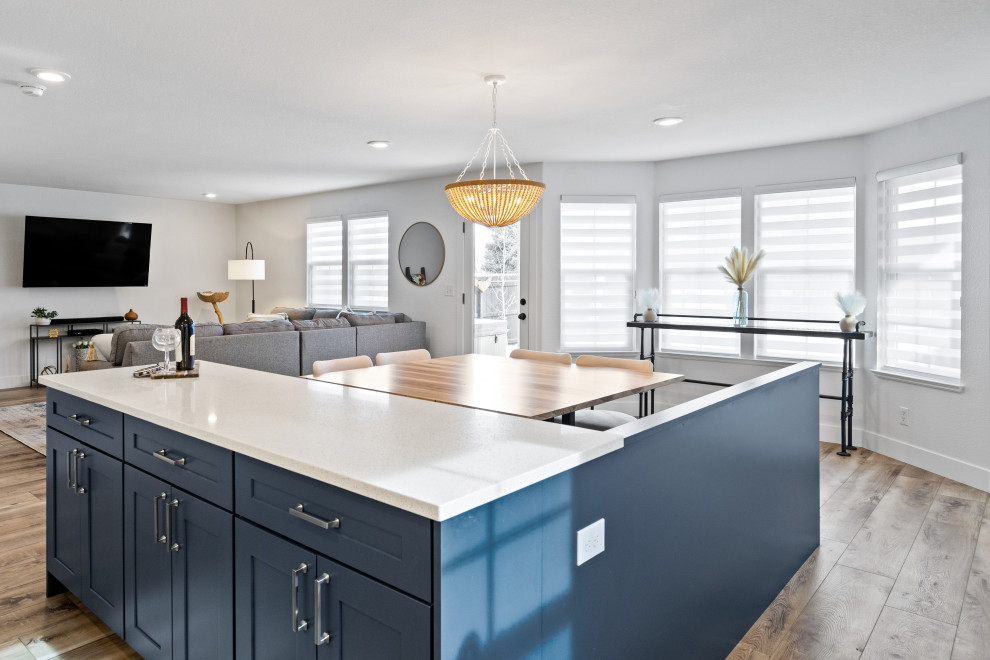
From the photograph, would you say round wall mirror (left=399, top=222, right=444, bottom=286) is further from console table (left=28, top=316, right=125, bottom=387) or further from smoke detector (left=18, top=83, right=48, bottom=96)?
console table (left=28, top=316, right=125, bottom=387)

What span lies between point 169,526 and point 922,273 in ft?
15.6

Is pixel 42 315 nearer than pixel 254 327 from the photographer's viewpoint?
No

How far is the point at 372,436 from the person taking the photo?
1576 millimetres

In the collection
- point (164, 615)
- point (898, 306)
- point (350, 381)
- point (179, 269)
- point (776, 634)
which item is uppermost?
point (179, 269)

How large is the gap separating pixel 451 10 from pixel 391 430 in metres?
1.82

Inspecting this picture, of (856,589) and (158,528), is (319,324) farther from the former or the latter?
(856,589)

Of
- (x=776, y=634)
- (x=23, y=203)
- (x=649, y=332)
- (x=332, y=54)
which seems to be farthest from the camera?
(x=23, y=203)

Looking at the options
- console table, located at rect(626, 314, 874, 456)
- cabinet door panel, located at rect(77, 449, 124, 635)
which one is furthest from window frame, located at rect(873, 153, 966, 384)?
cabinet door panel, located at rect(77, 449, 124, 635)

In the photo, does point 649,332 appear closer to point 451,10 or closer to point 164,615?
point 451,10

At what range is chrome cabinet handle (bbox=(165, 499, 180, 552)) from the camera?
178cm

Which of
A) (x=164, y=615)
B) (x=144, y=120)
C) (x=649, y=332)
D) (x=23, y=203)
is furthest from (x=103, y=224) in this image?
(x=164, y=615)

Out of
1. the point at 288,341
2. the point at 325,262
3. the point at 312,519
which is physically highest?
the point at 325,262

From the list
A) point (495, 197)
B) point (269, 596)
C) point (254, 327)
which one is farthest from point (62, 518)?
point (254, 327)

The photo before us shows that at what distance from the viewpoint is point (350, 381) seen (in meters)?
3.20
